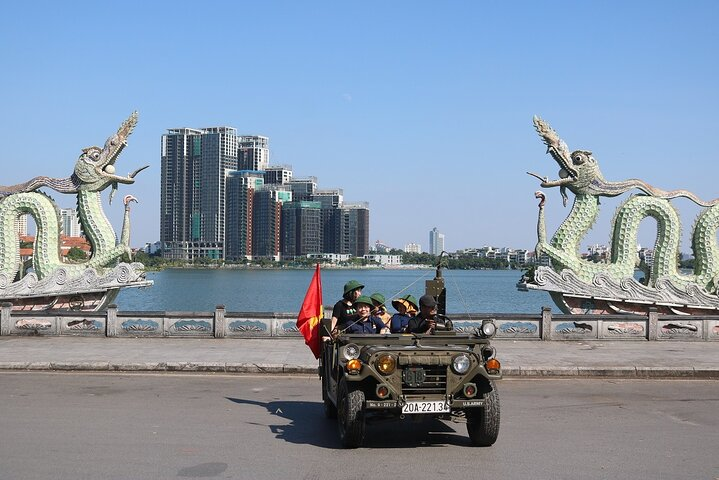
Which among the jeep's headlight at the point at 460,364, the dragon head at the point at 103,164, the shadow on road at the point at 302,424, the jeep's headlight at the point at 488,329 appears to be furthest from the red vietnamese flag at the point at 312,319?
the dragon head at the point at 103,164

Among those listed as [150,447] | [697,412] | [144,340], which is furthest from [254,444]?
[144,340]

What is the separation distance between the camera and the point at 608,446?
8742mm

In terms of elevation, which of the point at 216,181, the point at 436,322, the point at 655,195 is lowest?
the point at 436,322

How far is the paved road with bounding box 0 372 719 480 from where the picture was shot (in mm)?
7645

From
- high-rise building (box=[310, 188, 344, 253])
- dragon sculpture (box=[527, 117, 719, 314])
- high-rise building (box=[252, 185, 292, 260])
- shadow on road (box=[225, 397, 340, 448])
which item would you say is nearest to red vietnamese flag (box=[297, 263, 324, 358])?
shadow on road (box=[225, 397, 340, 448])

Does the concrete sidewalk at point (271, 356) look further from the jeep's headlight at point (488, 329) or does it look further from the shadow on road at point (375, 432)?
the jeep's headlight at point (488, 329)

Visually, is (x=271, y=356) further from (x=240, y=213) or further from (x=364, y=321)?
(x=240, y=213)

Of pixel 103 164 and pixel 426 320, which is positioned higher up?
pixel 103 164

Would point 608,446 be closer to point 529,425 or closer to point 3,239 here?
point 529,425

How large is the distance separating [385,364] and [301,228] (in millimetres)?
103202

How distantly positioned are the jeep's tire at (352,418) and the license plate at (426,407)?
47 centimetres

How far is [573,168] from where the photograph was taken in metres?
23.5

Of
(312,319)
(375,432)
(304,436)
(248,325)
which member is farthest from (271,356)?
(304,436)

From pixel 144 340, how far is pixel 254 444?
1097 centimetres
